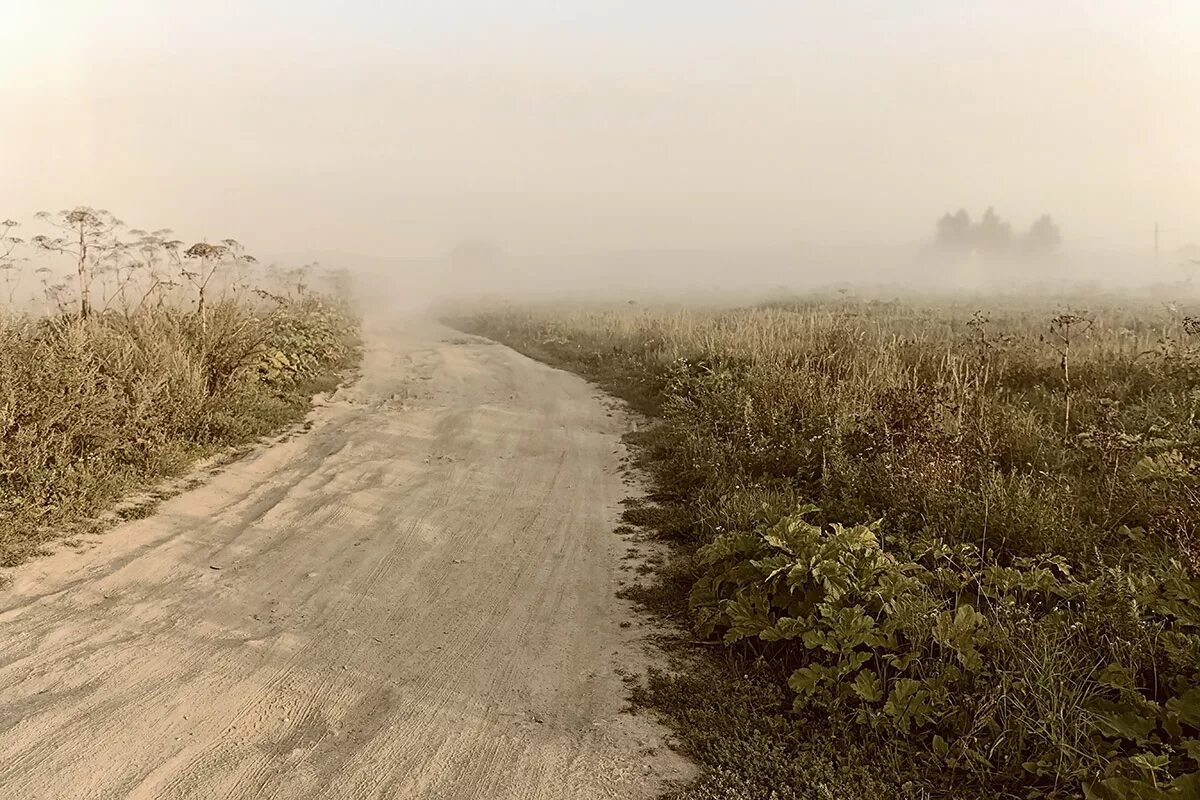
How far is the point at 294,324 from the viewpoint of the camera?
45.4 ft

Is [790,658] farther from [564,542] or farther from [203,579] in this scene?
[203,579]

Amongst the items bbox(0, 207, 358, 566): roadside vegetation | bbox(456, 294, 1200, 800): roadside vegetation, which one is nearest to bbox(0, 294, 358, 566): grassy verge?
bbox(0, 207, 358, 566): roadside vegetation

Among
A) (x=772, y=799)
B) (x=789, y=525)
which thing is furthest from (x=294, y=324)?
(x=772, y=799)

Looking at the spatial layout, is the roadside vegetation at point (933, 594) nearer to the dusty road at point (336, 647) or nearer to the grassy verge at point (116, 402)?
the dusty road at point (336, 647)

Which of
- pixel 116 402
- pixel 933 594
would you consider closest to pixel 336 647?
pixel 933 594

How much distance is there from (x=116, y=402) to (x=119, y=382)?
1.67 feet

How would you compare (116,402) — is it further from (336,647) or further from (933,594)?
(933,594)

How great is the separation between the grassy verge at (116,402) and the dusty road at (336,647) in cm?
55

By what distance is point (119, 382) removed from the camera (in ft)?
→ 23.5

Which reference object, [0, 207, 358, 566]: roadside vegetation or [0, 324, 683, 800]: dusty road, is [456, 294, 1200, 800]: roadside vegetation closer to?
[0, 324, 683, 800]: dusty road

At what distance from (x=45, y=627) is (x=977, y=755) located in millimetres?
5493

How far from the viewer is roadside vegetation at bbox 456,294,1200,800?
291 cm

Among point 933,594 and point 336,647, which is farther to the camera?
point 336,647

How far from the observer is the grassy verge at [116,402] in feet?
18.6
